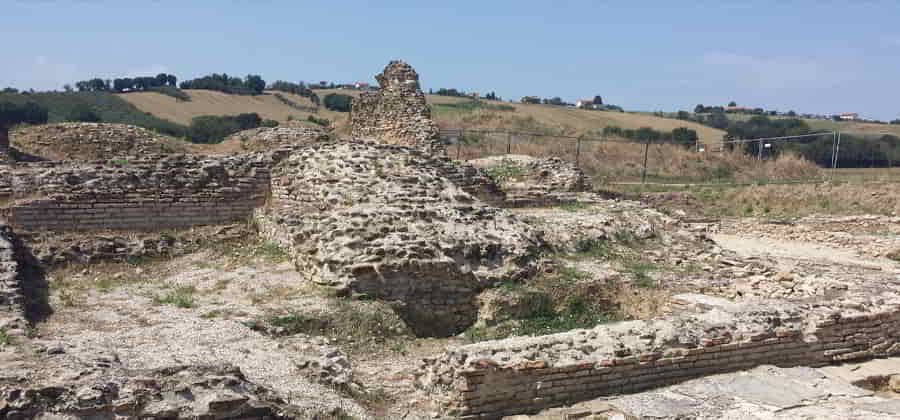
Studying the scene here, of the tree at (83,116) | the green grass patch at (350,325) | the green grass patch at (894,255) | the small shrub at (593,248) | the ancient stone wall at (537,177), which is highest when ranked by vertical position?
the tree at (83,116)

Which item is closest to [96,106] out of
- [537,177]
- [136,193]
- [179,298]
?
[537,177]

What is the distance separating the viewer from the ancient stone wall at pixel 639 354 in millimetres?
6332

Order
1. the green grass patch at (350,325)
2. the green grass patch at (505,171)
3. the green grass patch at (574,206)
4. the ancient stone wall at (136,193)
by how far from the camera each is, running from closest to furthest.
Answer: the green grass patch at (350,325), the ancient stone wall at (136,193), the green grass patch at (574,206), the green grass patch at (505,171)

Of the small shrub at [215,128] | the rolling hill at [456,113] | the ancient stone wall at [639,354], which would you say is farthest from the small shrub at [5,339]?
the rolling hill at [456,113]

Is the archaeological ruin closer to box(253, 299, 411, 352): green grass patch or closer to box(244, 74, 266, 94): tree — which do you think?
box(253, 299, 411, 352): green grass patch

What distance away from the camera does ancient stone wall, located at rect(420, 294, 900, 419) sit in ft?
20.8

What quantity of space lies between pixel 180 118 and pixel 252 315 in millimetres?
43055

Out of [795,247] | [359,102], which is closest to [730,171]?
[795,247]

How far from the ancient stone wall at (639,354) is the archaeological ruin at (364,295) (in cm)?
2

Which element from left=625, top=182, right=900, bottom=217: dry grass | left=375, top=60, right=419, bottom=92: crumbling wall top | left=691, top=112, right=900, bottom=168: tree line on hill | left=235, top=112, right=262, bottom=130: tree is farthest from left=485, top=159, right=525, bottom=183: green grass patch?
left=235, top=112, right=262, bottom=130: tree

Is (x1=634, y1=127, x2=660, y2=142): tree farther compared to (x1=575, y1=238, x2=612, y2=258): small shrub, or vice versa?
Answer: (x1=634, y1=127, x2=660, y2=142): tree

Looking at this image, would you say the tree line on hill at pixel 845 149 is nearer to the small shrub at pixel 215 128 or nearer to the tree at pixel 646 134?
the tree at pixel 646 134

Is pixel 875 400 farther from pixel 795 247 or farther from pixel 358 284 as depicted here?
pixel 795 247

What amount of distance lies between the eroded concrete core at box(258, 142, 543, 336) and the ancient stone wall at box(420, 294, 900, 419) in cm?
227
